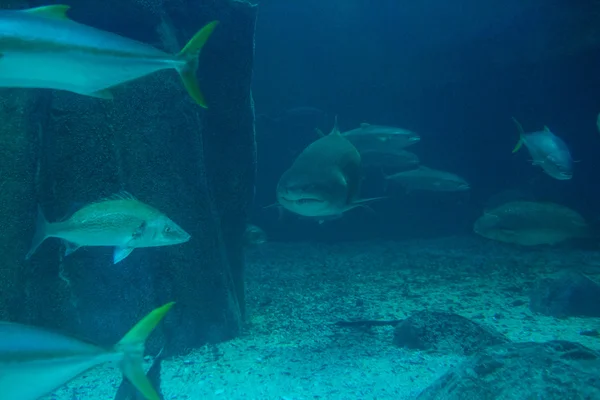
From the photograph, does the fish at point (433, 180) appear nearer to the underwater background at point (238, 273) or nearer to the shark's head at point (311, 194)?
the underwater background at point (238, 273)

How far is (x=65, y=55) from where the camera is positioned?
6.11 ft

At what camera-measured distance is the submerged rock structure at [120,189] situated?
390cm

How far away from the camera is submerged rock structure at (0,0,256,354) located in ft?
12.8

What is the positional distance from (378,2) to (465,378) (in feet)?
45.3

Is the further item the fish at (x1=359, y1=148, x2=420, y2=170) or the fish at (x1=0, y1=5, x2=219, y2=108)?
the fish at (x1=359, y1=148, x2=420, y2=170)

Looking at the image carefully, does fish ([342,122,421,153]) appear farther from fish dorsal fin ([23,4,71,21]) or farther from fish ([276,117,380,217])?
fish dorsal fin ([23,4,71,21])

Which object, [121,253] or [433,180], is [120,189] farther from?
[433,180]

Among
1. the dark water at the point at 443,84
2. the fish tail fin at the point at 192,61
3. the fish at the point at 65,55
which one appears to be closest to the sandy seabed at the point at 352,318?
the fish tail fin at the point at 192,61

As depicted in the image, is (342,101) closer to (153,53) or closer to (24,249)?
(24,249)

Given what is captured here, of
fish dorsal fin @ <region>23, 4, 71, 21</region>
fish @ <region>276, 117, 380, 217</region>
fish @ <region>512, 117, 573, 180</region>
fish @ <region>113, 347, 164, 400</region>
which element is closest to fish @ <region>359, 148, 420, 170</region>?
fish @ <region>512, 117, 573, 180</region>

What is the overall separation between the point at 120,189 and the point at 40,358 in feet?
9.35

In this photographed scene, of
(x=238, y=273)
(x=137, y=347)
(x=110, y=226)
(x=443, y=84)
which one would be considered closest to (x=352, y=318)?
(x=238, y=273)

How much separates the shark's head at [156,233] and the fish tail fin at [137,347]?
128 centimetres

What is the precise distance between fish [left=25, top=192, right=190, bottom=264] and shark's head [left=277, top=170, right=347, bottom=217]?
1055 mm
